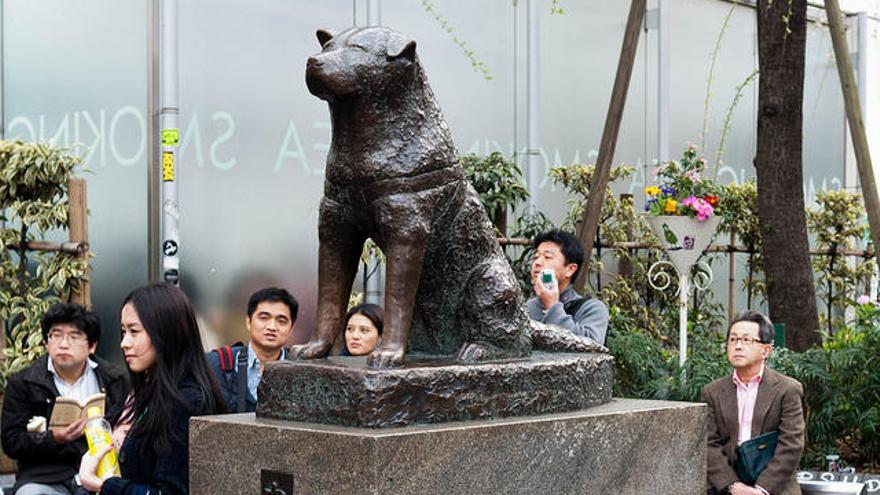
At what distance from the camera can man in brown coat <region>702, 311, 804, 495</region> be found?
533cm

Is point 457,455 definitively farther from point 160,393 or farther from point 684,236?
point 684,236

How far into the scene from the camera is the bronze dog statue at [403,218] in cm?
352

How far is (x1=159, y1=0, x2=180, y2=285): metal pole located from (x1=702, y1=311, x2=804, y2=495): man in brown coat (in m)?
4.04

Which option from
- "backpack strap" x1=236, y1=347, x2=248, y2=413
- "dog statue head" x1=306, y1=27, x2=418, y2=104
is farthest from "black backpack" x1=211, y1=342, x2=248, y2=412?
"dog statue head" x1=306, y1=27, x2=418, y2=104

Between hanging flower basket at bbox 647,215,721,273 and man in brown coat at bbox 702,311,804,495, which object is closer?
man in brown coat at bbox 702,311,804,495

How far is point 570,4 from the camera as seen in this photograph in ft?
36.9

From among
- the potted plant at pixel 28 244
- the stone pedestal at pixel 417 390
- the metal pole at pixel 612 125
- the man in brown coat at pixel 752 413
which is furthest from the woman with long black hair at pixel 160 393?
the metal pole at pixel 612 125

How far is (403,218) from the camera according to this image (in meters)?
3.53

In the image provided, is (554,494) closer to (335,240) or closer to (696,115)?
(335,240)

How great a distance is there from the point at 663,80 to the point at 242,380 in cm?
Result: 781

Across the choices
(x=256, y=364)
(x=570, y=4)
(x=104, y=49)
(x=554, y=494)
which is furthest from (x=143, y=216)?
(x=554, y=494)

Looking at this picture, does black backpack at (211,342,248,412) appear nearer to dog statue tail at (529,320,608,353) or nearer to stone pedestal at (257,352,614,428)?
stone pedestal at (257,352,614,428)

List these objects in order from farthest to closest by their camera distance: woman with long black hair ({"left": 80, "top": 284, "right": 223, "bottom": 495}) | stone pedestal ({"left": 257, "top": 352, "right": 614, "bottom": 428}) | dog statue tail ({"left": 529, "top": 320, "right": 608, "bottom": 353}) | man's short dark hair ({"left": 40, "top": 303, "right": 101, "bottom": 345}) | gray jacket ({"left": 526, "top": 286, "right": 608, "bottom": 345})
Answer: man's short dark hair ({"left": 40, "top": 303, "right": 101, "bottom": 345})
gray jacket ({"left": 526, "top": 286, "right": 608, "bottom": 345})
dog statue tail ({"left": 529, "top": 320, "right": 608, "bottom": 353})
woman with long black hair ({"left": 80, "top": 284, "right": 223, "bottom": 495})
stone pedestal ({"left": 257, "top": 352, "right": 614, "bottom": 428})

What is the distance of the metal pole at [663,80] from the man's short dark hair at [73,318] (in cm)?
706
